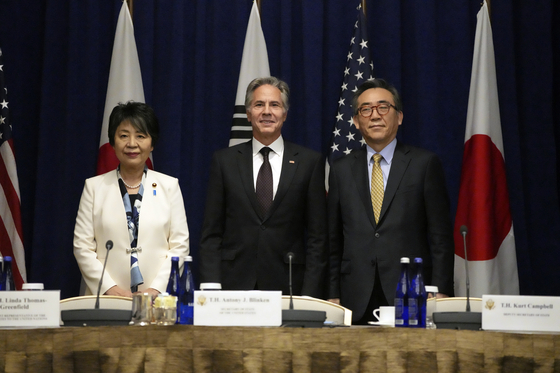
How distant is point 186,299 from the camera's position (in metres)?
2.20

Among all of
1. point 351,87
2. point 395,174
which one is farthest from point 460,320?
point 351,87

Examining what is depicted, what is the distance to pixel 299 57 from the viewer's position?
15.5 feet

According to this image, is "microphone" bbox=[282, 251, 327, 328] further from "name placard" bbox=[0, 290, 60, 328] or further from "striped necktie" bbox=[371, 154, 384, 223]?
"striped necktie" bbox=[371, 154, 384, 223]

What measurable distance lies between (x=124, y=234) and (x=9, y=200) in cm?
141

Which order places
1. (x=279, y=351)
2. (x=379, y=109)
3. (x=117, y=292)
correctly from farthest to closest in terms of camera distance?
(x=379, y=109), (x=117, y=292), (x=279, y=351)

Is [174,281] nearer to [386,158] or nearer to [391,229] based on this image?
[391,229]

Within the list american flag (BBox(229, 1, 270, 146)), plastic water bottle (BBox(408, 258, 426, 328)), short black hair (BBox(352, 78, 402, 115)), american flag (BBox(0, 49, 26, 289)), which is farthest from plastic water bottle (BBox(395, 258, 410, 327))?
american flag (BBox(0, 49, 26, 289))

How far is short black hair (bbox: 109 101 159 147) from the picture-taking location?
11.0ft

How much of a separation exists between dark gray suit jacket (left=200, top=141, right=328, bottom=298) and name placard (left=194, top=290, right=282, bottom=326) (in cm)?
131

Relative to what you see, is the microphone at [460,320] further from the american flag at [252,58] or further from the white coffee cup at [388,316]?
the american flag at [252,58]

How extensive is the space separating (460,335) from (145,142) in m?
2.02

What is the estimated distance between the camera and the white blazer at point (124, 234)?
10.4 feet

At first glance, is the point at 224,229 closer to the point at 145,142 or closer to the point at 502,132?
the point at 145,142

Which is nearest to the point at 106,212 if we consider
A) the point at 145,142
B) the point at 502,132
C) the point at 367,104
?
the point at 145,142
